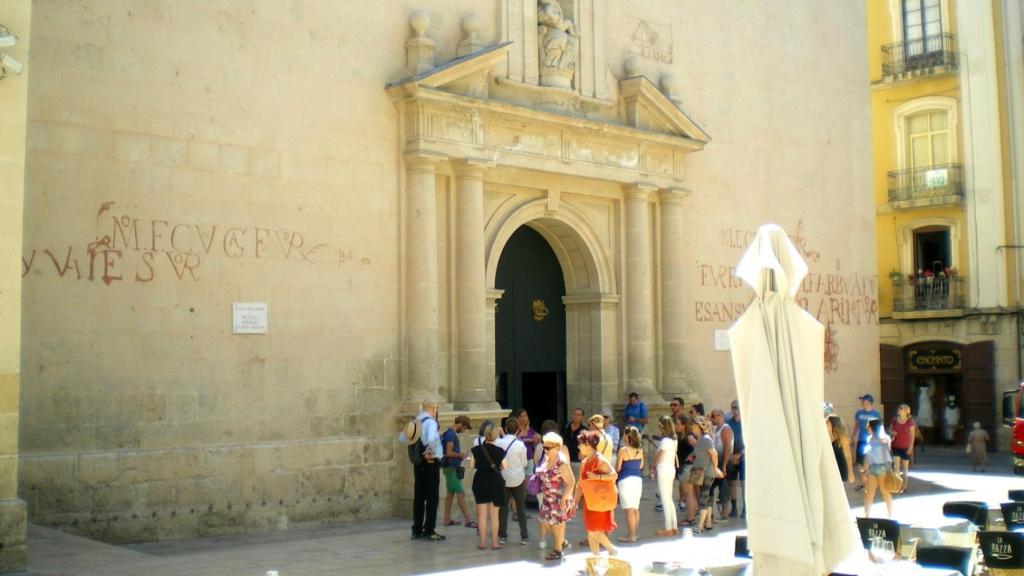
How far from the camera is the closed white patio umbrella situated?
22.1 ft

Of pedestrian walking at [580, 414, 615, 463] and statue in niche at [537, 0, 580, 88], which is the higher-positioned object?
statue in niche at [537, 0, 580, 88]

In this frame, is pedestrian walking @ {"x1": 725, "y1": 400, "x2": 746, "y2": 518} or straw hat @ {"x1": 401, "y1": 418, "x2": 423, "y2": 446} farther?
pedestrian walking @ {"x1": 725, "y1": 400, "x2": 746, "y2": 518}

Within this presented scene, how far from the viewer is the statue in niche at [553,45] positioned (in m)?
18.6

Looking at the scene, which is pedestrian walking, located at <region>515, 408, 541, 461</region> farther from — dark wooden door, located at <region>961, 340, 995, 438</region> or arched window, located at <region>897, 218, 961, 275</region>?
arched window, located at <region>897, 218, 961, 275</region>

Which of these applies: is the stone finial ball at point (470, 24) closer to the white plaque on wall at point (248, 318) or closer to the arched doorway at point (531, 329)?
the arched doorway at point (531, 329)

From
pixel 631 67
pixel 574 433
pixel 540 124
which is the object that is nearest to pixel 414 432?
pixel 574 433

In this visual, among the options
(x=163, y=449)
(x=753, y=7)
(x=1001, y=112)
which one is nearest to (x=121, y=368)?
(x=163, y=449)

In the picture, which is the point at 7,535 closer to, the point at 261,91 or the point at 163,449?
the point at 163,449

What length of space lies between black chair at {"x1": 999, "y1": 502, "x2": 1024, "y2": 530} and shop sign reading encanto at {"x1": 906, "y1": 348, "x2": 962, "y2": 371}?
2242 centimetres

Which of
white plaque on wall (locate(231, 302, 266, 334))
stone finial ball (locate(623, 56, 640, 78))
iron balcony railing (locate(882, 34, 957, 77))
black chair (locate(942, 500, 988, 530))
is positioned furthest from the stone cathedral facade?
iron balcony railing (locate(882, 34, 957, 77))

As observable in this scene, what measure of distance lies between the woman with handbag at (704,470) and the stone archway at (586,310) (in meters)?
4.44

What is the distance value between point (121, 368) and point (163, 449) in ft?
3.65

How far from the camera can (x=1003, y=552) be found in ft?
27.0

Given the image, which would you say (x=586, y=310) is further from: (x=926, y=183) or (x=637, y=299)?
(x=926, y=183)
